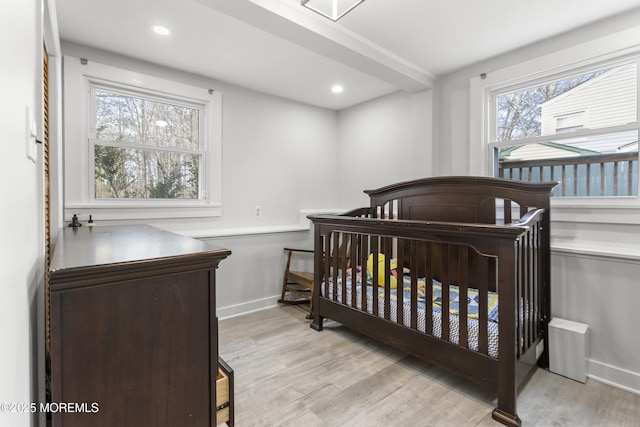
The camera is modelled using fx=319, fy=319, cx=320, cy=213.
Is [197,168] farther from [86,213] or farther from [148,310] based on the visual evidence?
[148,310]

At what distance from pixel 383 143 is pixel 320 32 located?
1.70 meters

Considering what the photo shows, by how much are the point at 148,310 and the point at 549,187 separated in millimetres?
2359

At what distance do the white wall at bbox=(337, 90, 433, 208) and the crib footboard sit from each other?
1.07 m

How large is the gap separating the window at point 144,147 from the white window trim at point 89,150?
0.06 meters

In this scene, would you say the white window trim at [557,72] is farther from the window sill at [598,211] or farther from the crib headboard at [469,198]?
the crib headboard at [469,198]

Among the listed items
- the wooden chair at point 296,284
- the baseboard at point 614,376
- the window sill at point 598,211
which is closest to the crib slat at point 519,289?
the baseboard at point 614,376

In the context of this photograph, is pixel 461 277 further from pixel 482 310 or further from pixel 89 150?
pixel 89 150

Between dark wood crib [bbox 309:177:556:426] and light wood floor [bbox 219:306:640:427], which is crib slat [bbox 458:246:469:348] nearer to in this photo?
dark wood crib [bbox 309:177:556:426]

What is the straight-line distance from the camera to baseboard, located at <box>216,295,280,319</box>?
10.2 ft

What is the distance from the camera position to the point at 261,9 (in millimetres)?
1842

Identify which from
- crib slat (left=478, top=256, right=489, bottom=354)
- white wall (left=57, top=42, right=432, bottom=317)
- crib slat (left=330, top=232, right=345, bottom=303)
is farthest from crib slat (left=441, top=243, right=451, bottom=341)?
white wall (left=57, top=42, right=432, bottom=317)

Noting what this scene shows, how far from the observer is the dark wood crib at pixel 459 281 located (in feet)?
5.47

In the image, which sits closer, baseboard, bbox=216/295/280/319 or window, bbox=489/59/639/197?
window, bbox=489/59/639/197

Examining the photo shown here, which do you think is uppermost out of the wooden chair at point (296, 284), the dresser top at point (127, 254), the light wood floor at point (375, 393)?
the dresser top at point (127, 254)
